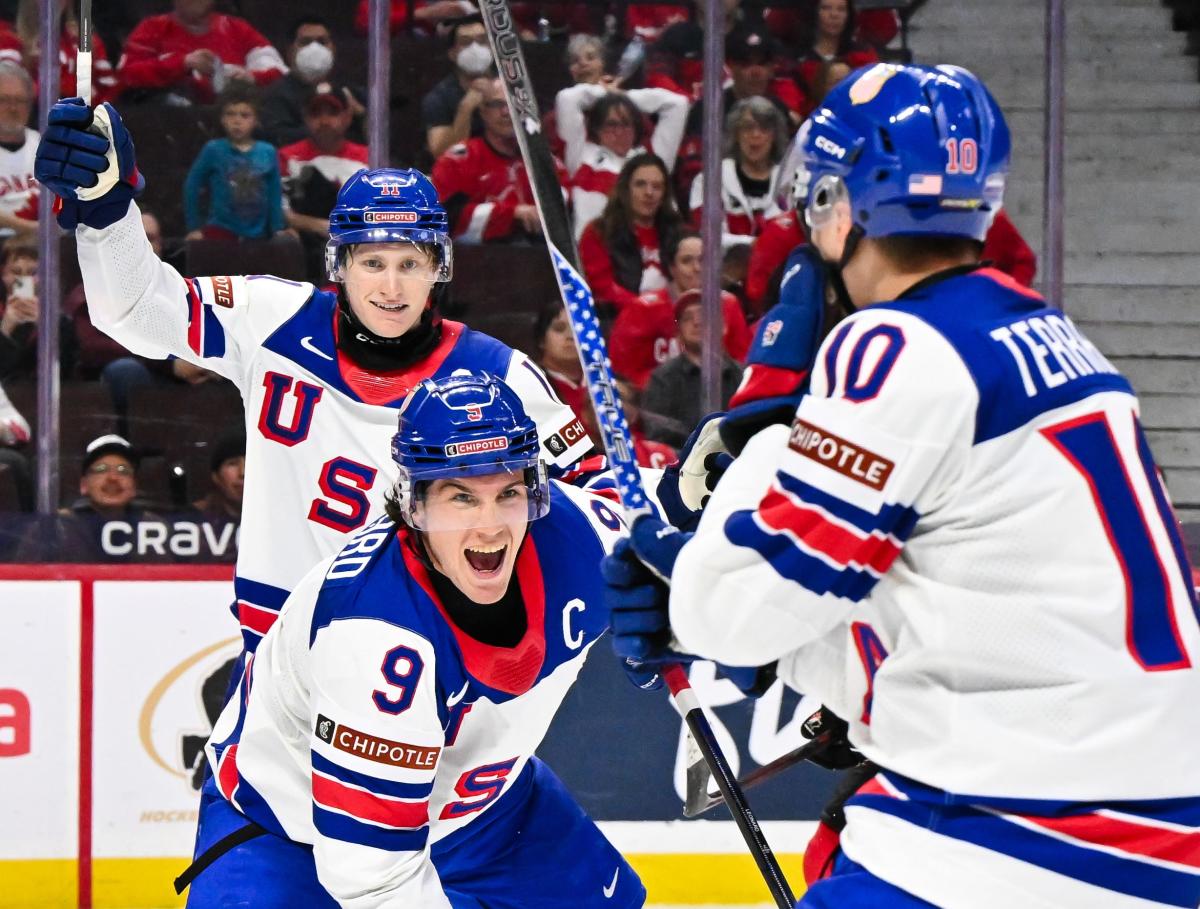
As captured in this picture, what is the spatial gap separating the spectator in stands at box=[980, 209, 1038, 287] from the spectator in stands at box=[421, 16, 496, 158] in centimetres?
133

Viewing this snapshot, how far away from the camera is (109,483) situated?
392 centimetres

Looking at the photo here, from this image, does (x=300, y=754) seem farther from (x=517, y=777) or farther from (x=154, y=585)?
(x=154, y=585)

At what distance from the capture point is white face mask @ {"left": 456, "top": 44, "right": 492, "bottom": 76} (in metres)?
4.32

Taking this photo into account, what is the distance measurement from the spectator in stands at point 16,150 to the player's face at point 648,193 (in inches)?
57.4

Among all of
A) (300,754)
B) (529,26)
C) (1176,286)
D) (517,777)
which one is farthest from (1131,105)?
(300,754)

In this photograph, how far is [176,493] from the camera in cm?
394

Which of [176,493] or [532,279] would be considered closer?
[176,493]

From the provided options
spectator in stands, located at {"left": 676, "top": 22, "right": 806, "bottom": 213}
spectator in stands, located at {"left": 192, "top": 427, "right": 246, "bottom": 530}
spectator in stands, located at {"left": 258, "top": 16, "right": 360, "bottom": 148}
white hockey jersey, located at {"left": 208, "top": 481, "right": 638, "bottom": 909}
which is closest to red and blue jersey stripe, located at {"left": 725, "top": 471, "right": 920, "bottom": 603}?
white hockey jersey, located at {"left": 208, "top": 481, "right": 638, "bottom": 909}

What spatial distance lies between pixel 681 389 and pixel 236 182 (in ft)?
4.01

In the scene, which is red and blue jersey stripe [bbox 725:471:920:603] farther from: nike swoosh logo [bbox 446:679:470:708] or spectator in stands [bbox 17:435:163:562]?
spectator in stands [bbox 17:435:163:562]

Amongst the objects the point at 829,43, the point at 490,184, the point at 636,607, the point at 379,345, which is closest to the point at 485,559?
the point at 636,607

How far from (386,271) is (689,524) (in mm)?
868

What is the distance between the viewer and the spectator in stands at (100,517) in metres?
3.79

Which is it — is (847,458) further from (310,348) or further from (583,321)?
(310,348)
